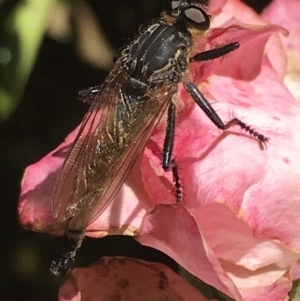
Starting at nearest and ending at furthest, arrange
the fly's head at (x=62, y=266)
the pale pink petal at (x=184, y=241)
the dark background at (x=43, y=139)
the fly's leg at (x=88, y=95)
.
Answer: the pale pink petal at (x=184, y=241), the fly's head at (x=62, y=266), the fly's leg at (x=88, y=95), the dark background at (x=43, y=139)

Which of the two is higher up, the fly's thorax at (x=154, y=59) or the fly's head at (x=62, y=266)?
the fly's thorax at (x=154, y=59)

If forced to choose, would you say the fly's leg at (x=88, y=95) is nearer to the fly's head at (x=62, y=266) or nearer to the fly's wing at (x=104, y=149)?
the fly's wing at (x=104, y=149)

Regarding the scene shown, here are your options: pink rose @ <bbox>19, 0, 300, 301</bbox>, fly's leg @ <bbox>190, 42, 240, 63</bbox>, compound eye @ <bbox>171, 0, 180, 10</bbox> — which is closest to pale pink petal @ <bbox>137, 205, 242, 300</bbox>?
pink rose @ <bbox>19, 0, 300, 301</bbox>

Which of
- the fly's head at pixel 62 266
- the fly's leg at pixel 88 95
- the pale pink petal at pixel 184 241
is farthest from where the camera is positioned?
the fly's leg at pixel 88 95

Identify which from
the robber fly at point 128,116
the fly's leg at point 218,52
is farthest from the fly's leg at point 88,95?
the fly's leg at point 218,52

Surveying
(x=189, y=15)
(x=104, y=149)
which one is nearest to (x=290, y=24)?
(x=189, y=15)

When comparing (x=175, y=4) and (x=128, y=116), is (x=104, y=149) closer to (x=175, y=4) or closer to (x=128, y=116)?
(x=128, y=116)
